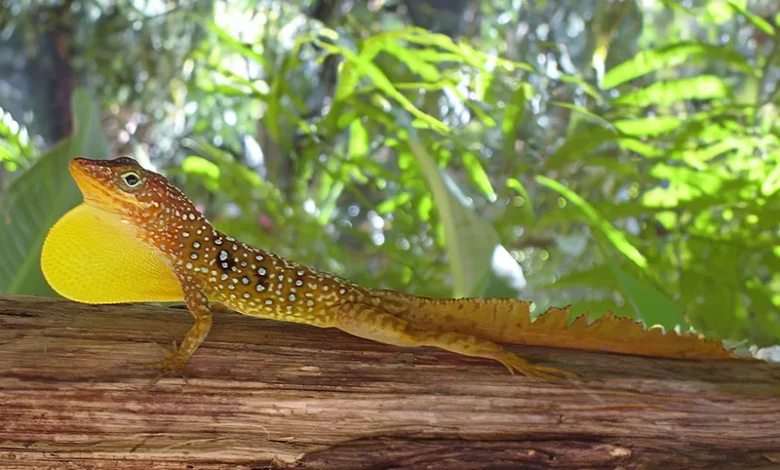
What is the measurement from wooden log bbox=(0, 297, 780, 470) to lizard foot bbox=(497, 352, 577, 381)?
0.05 feet

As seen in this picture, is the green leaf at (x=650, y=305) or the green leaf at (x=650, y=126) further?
the green leaf at (x=650, y=126)

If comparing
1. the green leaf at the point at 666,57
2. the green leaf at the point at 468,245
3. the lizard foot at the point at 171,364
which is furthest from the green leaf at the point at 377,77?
the lizard foot at the point at 171,364

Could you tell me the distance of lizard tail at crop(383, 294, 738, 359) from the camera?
1.01 meters

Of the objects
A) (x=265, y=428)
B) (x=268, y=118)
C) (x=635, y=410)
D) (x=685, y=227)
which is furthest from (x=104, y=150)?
(x=685, y=227)

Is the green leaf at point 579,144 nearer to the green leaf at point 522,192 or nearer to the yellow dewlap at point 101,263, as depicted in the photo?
the green leaf at point 522,192

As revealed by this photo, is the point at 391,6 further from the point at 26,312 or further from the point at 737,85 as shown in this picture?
the point at 26,312

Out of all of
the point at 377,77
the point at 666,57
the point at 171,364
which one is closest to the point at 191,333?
the point at 171,364

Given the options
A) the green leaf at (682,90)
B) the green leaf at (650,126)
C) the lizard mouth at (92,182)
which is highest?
the green leaf at (682,90)

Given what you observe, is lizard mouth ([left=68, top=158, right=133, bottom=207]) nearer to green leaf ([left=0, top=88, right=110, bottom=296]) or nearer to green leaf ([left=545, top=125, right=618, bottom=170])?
green leaf ([left=0, top=88, right=110, bottom=296])

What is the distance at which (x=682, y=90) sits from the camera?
151 cm

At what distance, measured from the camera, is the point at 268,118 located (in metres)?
1.68

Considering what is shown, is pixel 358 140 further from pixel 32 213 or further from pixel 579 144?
pixel 32 213

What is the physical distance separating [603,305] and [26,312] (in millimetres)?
1336

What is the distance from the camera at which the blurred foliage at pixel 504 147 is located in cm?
143
